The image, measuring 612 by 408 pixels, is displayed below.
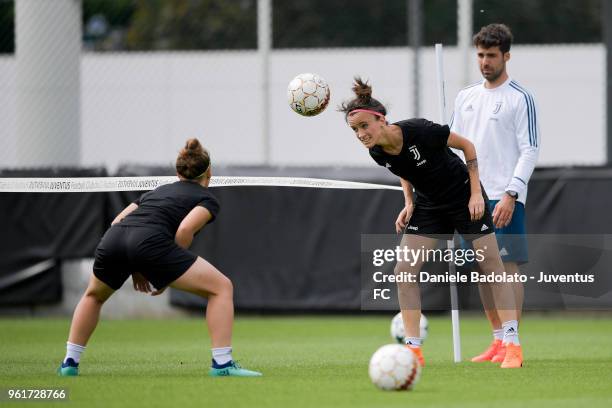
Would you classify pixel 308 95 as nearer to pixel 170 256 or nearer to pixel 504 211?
pixel 504 211

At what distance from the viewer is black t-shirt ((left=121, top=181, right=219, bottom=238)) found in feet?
23.1

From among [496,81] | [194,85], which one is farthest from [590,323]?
[194,85]

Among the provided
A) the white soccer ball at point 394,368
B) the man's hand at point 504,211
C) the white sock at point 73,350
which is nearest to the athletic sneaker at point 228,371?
the white sock at point 73,350

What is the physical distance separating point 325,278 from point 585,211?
2.83 m

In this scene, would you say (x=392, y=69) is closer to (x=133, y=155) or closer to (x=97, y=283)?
(x=133, y=155)

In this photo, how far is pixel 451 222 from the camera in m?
7.81

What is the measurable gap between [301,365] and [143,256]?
66.3 inches

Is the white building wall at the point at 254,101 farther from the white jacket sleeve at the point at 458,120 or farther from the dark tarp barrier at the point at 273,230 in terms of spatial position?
the white jacket sleeve at the point at 458,120

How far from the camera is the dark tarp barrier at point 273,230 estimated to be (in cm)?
1254

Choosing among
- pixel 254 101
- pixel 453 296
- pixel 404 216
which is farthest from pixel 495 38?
pixel 254 101

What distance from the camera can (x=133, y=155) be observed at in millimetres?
15148

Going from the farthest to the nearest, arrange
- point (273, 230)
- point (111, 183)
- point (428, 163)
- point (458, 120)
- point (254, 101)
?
1. point (254, 101)
2. point (273, 230)
3. point (111, 183)
4. point (458, 120)
5. point (428, 163)

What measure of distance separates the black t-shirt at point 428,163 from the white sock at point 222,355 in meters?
1.62

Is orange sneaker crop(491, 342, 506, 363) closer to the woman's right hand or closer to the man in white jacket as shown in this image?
the man in white jacket
